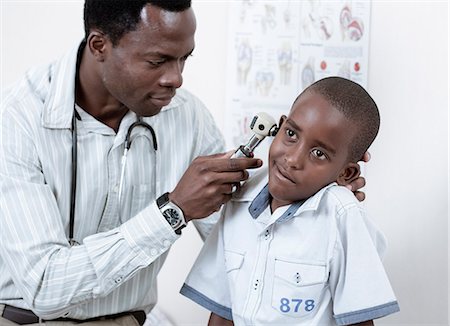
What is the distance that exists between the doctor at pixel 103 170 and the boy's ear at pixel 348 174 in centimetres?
4

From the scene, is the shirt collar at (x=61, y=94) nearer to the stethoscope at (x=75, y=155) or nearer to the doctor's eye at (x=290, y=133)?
the stethoscope at (x=75, y=155)

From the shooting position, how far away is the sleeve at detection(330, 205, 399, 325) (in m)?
1.33

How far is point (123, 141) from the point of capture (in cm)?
169

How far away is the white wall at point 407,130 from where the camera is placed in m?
2.17

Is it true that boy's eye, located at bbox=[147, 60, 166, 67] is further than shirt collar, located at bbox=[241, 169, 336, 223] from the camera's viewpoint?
Yes

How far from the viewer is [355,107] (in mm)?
1362

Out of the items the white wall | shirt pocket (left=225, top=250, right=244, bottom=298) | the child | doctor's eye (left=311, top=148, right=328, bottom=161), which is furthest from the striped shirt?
the white wall

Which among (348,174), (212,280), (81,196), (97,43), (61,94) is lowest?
(212,280)

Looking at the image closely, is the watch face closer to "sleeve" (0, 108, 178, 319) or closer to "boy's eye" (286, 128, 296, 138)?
"sleeve" (0, 108, 178, 319)

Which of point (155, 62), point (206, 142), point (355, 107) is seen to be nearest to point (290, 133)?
point (355, 107)

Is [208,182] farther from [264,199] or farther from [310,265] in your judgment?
[310,265]

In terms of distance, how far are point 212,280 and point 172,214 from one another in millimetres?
171

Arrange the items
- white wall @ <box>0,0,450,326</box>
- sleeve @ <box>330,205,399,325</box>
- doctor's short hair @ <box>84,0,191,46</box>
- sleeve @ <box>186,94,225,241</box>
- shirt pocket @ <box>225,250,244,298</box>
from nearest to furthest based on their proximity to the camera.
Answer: sleeve @ <box>330,205,399,325</box>
shirt pocket @ <box>225,250,244,298</box>
doctor's short hair @ <box>84,0,191,46</box>
sleeve @ <box>186,94,225,241</box>
white wall @ <box>0,0,450,326</box>

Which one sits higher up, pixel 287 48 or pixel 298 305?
pixel 287 48
